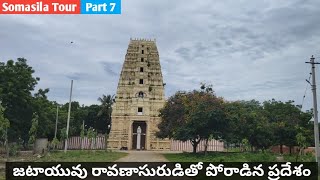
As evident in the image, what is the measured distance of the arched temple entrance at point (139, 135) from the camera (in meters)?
54.1

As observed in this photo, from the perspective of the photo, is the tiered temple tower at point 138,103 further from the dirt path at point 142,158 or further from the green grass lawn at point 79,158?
the green grass lawn at point 79,158

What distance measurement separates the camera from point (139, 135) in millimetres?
54562

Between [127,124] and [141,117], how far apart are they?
2442 mm

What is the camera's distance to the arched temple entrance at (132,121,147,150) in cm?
5406

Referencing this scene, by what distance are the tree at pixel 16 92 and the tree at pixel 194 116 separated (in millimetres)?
15394

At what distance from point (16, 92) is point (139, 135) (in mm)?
22651

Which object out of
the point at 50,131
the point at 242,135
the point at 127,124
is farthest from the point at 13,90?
the point at 242,135

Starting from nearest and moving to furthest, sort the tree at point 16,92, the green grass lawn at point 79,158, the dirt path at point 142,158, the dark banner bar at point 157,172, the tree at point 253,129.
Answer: the dark banner bar at point 157,172, the green grass lawn at point 79,158, the dirt path at point 142,158, the tree at point 16,92, the tree at point 253,129

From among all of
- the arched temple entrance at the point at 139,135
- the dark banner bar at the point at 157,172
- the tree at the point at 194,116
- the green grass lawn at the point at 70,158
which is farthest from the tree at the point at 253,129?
the dark banner bar at the point at 157,172

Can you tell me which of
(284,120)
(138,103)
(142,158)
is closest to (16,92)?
(142,158)

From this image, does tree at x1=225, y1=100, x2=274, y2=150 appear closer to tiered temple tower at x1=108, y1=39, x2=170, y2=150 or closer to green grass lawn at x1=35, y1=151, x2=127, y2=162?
tiered temple tower at x1=108, y1=39, x2=170, y2=150

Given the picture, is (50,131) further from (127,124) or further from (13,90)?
(13,90)

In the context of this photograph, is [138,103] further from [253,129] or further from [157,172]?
[157,172]

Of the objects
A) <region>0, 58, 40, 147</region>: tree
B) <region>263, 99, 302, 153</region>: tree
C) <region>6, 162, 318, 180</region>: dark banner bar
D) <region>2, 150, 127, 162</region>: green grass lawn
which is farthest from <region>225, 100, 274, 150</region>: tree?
<region>6, 162, 318, 180</region>: dark banner bar
